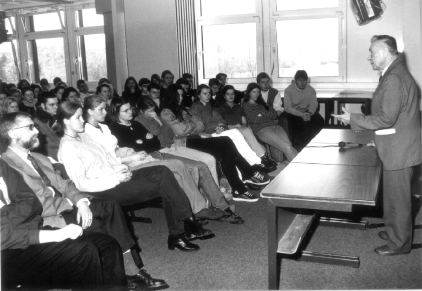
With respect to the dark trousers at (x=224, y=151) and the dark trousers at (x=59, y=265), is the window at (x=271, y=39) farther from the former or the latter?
the dark trousers at (x=59, y=265)

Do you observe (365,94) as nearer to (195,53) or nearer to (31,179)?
(195,53)

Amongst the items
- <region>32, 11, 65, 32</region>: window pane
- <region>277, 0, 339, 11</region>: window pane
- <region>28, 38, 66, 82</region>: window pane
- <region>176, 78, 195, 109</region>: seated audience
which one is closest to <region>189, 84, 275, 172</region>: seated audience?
<region>176, 78, 195, 109</region>: seated audience

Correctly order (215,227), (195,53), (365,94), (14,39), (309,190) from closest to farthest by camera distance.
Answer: (309,190), (215,227), (365,94), (195,53), (14,39)

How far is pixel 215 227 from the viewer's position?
12.0 feet

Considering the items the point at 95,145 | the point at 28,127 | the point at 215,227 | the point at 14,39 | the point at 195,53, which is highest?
Answer: the point at 14,39

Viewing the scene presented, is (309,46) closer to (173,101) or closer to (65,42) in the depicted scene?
(173,101)

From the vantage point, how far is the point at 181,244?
3168 millimetres

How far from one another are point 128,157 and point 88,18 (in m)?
8.14

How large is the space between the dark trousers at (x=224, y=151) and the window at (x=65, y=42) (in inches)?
273

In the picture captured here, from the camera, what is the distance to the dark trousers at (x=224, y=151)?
171 inches

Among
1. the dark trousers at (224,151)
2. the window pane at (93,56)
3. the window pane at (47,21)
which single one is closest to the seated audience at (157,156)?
the dark trousers at (224,151)

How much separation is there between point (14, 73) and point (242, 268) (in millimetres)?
10976

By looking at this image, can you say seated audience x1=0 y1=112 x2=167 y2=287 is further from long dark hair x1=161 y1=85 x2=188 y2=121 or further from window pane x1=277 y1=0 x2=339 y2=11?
window pane x1=277 y1=0 x2=339 y2=11

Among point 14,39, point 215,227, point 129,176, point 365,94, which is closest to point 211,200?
point 215,227
